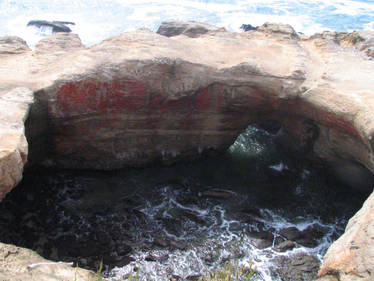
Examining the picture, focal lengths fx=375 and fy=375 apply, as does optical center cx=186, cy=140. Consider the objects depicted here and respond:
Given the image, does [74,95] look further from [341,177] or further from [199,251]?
[341,177]

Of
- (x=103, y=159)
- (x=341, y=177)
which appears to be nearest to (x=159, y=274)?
(x=103, y=159)

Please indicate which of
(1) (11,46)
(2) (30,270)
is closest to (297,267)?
(2) (30,270)

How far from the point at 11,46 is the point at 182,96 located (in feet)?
12.8

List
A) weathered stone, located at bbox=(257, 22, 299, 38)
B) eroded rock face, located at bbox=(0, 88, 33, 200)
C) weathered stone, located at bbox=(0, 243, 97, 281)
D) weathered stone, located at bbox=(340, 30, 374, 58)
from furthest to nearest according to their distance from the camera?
weathered stone, located at bbox=(340, 30, 374, 58) < weathered stone, located at bbox=(257, 22, 299, 38) < eroded rock face, located at bbox=(0, 88, 33, 200) < weathered stone, located at bbox=(0, 243, 97, 281)

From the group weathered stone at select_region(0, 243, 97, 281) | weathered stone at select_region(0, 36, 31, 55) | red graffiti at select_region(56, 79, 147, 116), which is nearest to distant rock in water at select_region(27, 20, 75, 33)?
weathered stone at select_region(0, 36, 31, 55)

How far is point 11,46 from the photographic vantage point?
7.99m

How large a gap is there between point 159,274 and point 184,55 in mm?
4036

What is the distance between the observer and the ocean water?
799 inches

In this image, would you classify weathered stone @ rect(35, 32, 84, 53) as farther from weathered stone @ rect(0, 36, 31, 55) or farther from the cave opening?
the cave opening

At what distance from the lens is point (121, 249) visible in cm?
602

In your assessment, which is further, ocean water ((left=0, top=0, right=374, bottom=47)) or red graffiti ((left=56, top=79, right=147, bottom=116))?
ocean water ((left=0, top=0, right=374, bottom=47))

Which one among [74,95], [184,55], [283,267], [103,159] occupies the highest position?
[184,55]

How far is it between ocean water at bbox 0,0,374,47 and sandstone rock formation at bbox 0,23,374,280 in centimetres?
1130

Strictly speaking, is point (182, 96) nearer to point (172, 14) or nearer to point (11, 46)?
point (11, 46)
